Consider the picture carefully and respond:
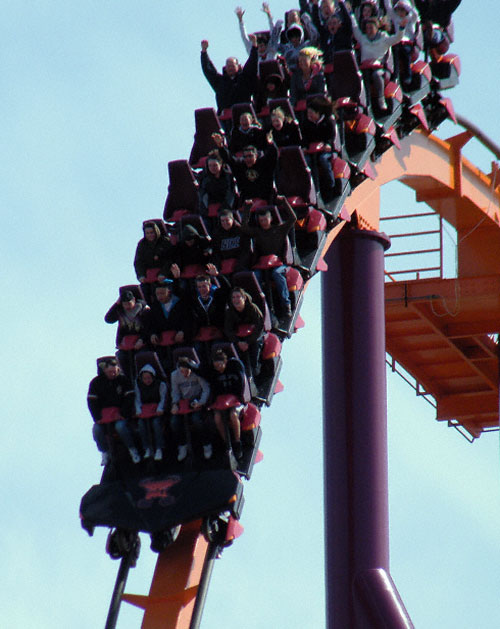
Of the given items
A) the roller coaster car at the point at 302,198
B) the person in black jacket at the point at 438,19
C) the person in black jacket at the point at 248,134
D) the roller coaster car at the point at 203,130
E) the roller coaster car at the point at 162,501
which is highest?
the person in black jacket at the point at 438,19

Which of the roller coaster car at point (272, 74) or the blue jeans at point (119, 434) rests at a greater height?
the roller coaster car at point (272, 74)

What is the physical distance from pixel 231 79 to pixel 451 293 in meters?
3.39

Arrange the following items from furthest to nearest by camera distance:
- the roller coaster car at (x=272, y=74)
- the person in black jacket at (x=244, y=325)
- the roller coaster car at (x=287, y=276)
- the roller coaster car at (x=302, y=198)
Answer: the roller coaster car at (x=272, y=74) → the roller coaster car at (x=302, y=198) → the roller coaster car at (x=287, y=276) → the person in black jacket at (x=244, y=325)

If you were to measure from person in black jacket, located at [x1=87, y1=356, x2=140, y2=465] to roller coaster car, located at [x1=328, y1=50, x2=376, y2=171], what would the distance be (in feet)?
9.66

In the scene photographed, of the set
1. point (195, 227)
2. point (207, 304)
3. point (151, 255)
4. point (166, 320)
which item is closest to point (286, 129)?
point (195, 227)

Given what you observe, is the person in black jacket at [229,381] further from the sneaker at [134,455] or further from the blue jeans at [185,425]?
the sneaker at [134,455]

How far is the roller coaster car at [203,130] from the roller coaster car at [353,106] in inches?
38.8

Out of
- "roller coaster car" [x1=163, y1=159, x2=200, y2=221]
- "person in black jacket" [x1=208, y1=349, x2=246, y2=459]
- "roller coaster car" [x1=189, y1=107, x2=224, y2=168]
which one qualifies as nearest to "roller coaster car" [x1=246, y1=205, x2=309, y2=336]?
"person in black jacket" [x1=208, y1=349, x2=246, y2=459]

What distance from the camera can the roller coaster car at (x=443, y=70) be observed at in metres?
13.8

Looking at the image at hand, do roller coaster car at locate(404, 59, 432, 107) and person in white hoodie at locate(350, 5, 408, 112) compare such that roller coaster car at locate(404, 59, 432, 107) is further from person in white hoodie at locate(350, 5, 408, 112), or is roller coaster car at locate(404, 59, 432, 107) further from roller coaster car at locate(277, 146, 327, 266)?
roller coaster car at locate(277, 146, 327, 266)

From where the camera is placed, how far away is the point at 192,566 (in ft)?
32.2

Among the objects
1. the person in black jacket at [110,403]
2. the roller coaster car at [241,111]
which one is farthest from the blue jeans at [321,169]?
the person in black jacket at [110,403]

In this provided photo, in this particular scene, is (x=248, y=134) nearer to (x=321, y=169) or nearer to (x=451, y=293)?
(x=321, y=169)

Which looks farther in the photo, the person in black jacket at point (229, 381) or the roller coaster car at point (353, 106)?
the roller coaster car at point (353, 106)
